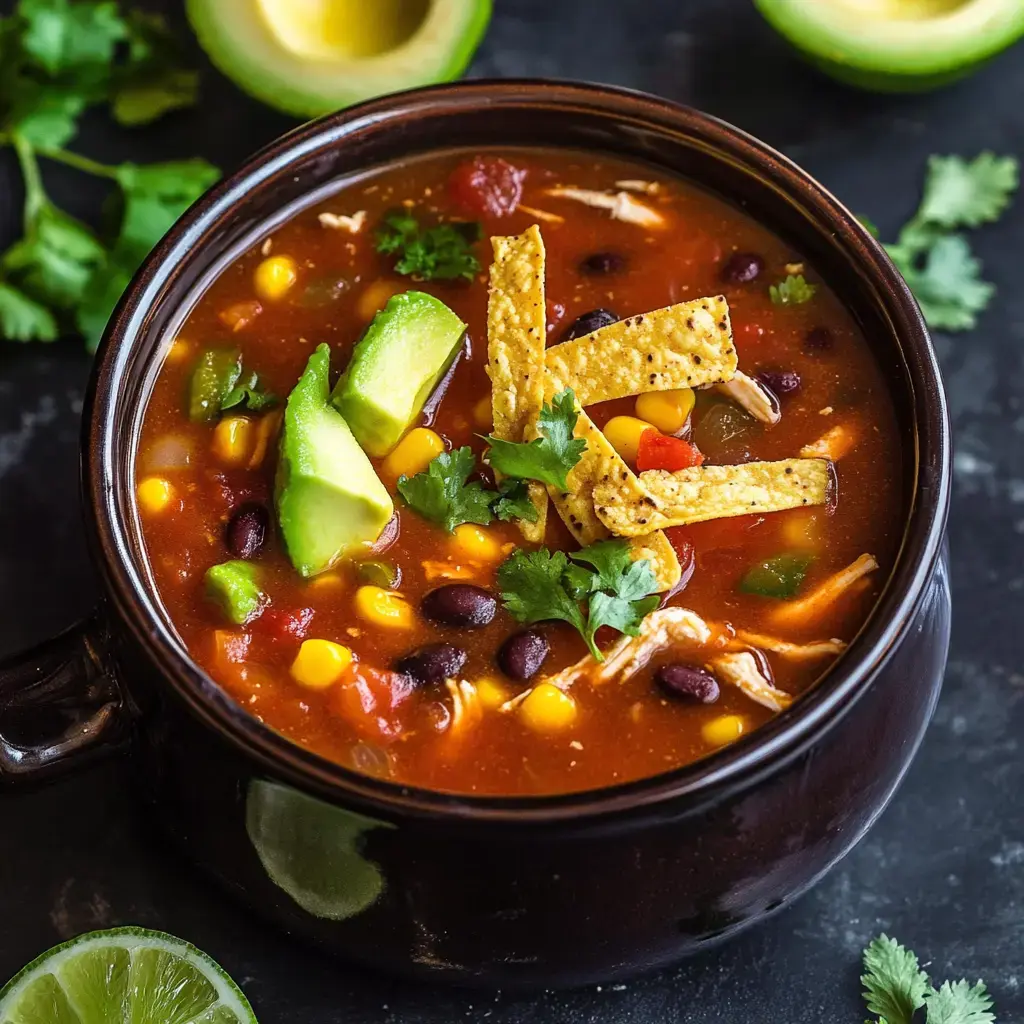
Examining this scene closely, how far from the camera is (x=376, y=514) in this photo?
9.69 feet

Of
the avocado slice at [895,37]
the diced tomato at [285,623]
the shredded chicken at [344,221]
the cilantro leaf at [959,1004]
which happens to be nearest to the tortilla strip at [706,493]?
the diced tomato at [285,623]

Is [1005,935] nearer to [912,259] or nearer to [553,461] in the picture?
[553,461]

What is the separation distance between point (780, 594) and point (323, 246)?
124 centimetres

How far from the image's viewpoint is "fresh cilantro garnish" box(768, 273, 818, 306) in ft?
10.8

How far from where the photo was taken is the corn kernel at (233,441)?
10.2 ft

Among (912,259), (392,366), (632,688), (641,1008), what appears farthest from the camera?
(912,259)

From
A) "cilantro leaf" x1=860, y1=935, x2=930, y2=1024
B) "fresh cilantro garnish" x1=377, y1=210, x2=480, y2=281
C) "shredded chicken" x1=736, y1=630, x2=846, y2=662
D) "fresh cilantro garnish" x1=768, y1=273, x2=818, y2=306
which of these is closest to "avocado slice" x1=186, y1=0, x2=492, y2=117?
"fresh cilantro garnish" x1=377, y1=210, x2=480, y2=281

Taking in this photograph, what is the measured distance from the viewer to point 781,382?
316 cm

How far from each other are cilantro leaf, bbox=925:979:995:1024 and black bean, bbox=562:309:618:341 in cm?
153

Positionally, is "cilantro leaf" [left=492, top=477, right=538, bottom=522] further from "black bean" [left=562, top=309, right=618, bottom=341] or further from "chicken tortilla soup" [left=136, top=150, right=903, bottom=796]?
"black bean" [left=562, top=309, right=618, bottom=341]

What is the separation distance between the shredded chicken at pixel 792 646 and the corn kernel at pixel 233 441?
101 cm

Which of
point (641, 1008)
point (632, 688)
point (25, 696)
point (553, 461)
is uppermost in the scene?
point (553, 461)

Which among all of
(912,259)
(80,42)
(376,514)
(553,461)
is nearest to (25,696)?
(376,514)

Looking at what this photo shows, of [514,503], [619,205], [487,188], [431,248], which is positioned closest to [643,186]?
[619,205]
